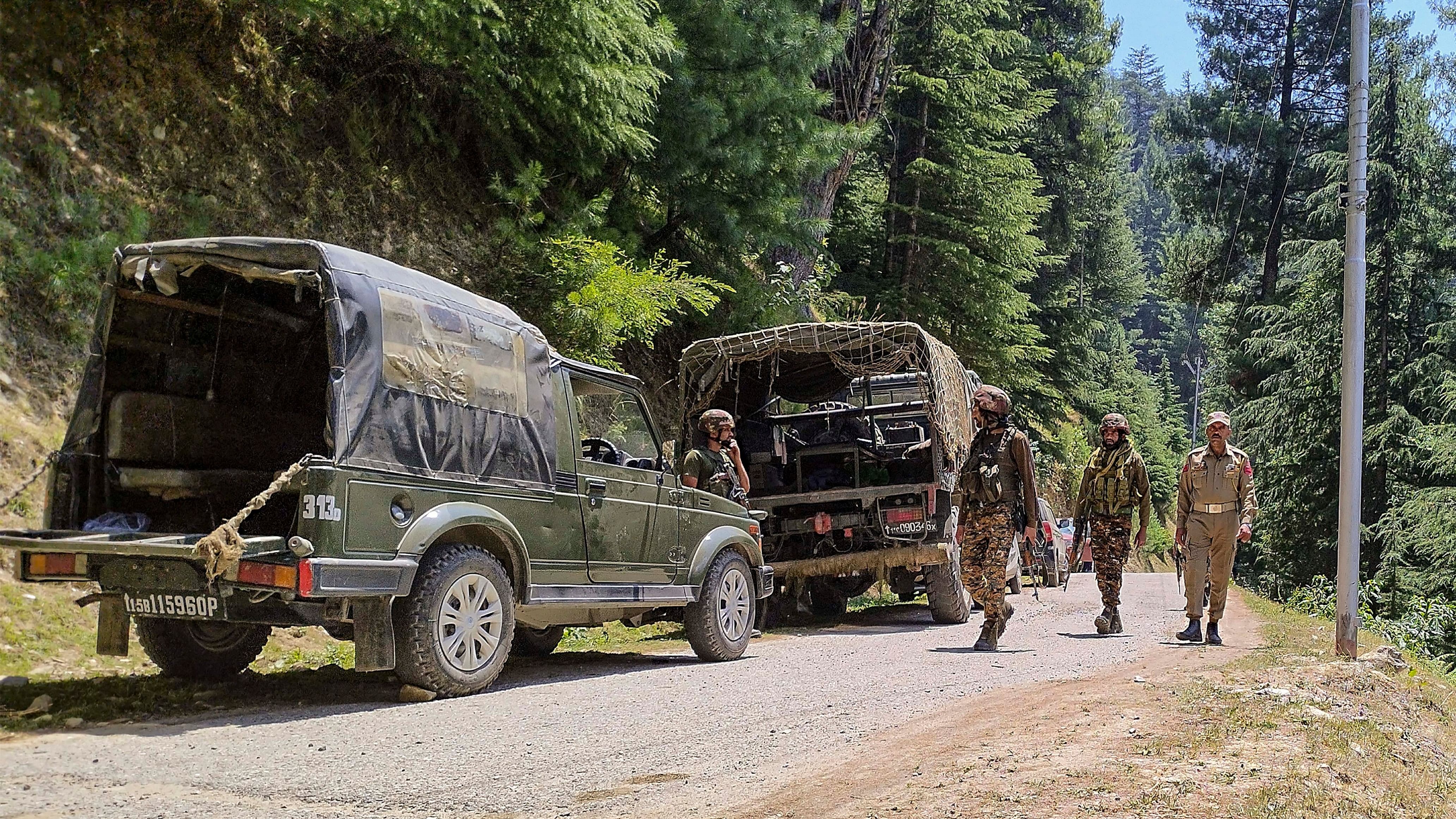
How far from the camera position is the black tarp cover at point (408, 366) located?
6.47m

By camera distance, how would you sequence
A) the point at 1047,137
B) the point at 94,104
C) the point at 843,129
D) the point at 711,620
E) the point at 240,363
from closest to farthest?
the point at 240,363 → the point at 711,620 → the point at 94,104 → the point at 843,129 → the point at 1047,137

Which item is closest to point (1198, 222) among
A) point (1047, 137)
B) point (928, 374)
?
point (1047, 137)

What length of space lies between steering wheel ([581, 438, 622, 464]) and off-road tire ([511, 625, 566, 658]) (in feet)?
5.89

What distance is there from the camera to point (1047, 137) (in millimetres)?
36094

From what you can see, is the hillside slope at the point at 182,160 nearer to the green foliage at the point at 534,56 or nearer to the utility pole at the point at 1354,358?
the green foliage at the point at 534,56

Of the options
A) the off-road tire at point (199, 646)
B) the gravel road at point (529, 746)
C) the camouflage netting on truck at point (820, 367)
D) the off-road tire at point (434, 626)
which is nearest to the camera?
the gravel road at point (529, 746)

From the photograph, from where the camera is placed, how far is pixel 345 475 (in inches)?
247

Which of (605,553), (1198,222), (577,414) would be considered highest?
(1198,222)

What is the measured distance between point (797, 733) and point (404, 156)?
10808 millimetres

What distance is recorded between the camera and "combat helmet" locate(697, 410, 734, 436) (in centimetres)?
1103

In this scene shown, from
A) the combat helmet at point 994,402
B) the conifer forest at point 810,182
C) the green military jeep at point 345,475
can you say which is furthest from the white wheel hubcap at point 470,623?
the combat helmet at point 994,402

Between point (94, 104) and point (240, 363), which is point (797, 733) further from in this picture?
point (94, 104)

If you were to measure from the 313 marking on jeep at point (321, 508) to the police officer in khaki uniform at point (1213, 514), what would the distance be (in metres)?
7.51

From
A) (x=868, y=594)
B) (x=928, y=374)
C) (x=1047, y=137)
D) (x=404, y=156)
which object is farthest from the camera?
(x=1047, y=137)
